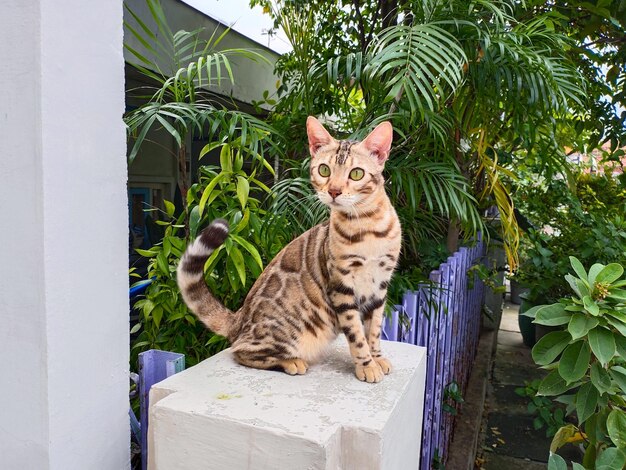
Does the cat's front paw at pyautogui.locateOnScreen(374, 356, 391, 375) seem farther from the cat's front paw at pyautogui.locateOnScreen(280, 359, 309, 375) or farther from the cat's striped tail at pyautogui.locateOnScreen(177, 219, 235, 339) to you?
the cat's striped tail at pyautogui.locateOnScreen(177, 219, 235, 339)

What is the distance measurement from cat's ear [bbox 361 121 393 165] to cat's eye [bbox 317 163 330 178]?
0.43 ft

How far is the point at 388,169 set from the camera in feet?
7.11

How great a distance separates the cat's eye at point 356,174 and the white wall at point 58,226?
0.61 m

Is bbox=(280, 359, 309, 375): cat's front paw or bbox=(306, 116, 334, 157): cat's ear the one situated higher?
bbox=(306, 116, 334, 157): cat's ear

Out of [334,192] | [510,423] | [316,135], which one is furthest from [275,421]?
[510,423]

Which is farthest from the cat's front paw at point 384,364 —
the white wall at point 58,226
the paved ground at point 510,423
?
the paved ground at point 510,423

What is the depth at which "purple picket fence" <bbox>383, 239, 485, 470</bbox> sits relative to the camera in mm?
2135

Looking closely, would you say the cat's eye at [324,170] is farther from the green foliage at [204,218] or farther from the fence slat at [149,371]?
the fence slat at [149,371]

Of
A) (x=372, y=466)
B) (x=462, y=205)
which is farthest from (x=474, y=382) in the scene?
(x=372, y=466)

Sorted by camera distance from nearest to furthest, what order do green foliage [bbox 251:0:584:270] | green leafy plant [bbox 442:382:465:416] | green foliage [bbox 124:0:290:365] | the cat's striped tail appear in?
the cat's striped tail < green foliage [bbox 124:0:290:365] < green foliage [bbox 251:0:584:270] < green leafy plant [bbox 442:382:465:416]

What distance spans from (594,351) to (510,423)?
2599 millimetres

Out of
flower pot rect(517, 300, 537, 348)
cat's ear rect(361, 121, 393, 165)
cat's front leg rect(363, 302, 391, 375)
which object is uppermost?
cat's ear rect(361, 121, 393, 165)

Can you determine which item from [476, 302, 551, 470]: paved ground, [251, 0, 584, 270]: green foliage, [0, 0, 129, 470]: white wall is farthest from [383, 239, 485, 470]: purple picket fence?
[0, 0, 129, 470]: white wall

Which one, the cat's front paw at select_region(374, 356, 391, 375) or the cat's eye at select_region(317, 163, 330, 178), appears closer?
the cat's eye at select_region(317, 163, 330, 178)
